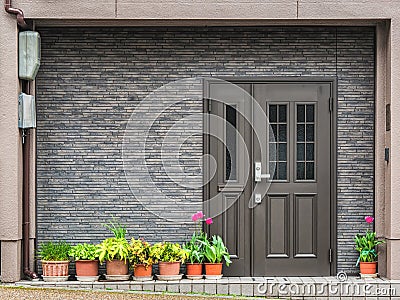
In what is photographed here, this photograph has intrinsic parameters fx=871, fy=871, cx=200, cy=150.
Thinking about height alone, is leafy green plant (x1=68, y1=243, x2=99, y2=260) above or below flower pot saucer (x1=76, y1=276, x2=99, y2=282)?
above

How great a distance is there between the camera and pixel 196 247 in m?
9.24

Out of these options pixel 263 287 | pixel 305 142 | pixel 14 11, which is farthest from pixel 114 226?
pixel 14 11

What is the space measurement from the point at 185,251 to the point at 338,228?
66.6 inches

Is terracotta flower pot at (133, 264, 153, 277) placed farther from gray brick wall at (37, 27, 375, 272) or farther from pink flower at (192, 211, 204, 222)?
pink flower at (192, 211, 204, 222)

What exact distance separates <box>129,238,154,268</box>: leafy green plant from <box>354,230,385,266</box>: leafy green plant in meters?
2.22

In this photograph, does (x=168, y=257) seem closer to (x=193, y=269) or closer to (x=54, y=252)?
(x=193, y=269)

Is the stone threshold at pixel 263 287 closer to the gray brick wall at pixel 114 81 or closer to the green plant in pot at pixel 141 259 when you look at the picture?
the green plant in pot at pixel 141 259

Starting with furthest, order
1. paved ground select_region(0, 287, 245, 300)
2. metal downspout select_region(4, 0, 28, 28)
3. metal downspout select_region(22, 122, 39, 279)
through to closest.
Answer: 1. metal downspout select_region(22, 122, 39, 279)
2. metal downspout select_region(4, 0, 28, 28)
3. paved ground select_region(0, 287, 245, 300)

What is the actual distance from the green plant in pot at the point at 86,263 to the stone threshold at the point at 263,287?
0.29 feet

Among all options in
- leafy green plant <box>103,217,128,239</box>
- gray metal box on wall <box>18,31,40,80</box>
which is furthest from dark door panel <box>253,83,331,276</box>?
gray metal box on wall <box>18,31,40,80</box>

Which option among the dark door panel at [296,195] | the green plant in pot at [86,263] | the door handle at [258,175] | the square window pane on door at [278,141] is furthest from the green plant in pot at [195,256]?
the square window pane on door at [278,141]

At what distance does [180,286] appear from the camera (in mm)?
8938

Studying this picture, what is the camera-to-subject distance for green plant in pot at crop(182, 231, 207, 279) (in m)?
9.14

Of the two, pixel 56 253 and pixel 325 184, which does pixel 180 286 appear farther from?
pixel 325 184
